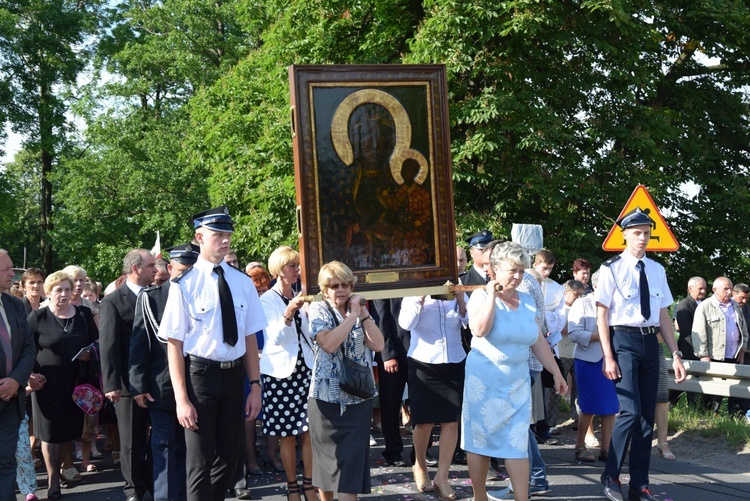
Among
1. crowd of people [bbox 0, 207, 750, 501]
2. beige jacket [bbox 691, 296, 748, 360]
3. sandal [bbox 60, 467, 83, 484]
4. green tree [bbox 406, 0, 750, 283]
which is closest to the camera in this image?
crowd of people [bbox 0, 207, 750, 501]

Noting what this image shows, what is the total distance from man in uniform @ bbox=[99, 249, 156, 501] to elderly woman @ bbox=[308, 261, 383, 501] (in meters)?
2.09

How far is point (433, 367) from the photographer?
8.08 meters

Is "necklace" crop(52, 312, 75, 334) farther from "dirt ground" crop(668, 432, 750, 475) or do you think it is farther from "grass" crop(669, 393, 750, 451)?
"grass" crop(669, 393, 750, 451)

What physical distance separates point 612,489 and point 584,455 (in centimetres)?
188

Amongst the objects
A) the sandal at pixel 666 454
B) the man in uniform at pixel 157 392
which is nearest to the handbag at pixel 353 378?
the man in uniform at pixel 157 392

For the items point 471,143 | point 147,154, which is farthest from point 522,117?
point 147,154

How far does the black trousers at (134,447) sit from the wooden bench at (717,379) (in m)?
6.45

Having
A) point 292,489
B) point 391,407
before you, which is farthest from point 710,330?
point 292,489

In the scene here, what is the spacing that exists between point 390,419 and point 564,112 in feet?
38.6

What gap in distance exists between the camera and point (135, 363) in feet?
23.9

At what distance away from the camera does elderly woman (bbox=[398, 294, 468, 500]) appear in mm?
7941

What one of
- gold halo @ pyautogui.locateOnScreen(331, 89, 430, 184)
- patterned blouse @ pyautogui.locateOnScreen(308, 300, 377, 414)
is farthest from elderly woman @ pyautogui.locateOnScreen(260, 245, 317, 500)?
gold halo @ pyautogui.locateOnScreen(331, 89, 430, 184)

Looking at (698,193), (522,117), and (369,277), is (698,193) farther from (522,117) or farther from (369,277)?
(369,277)

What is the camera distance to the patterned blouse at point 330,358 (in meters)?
6.21
